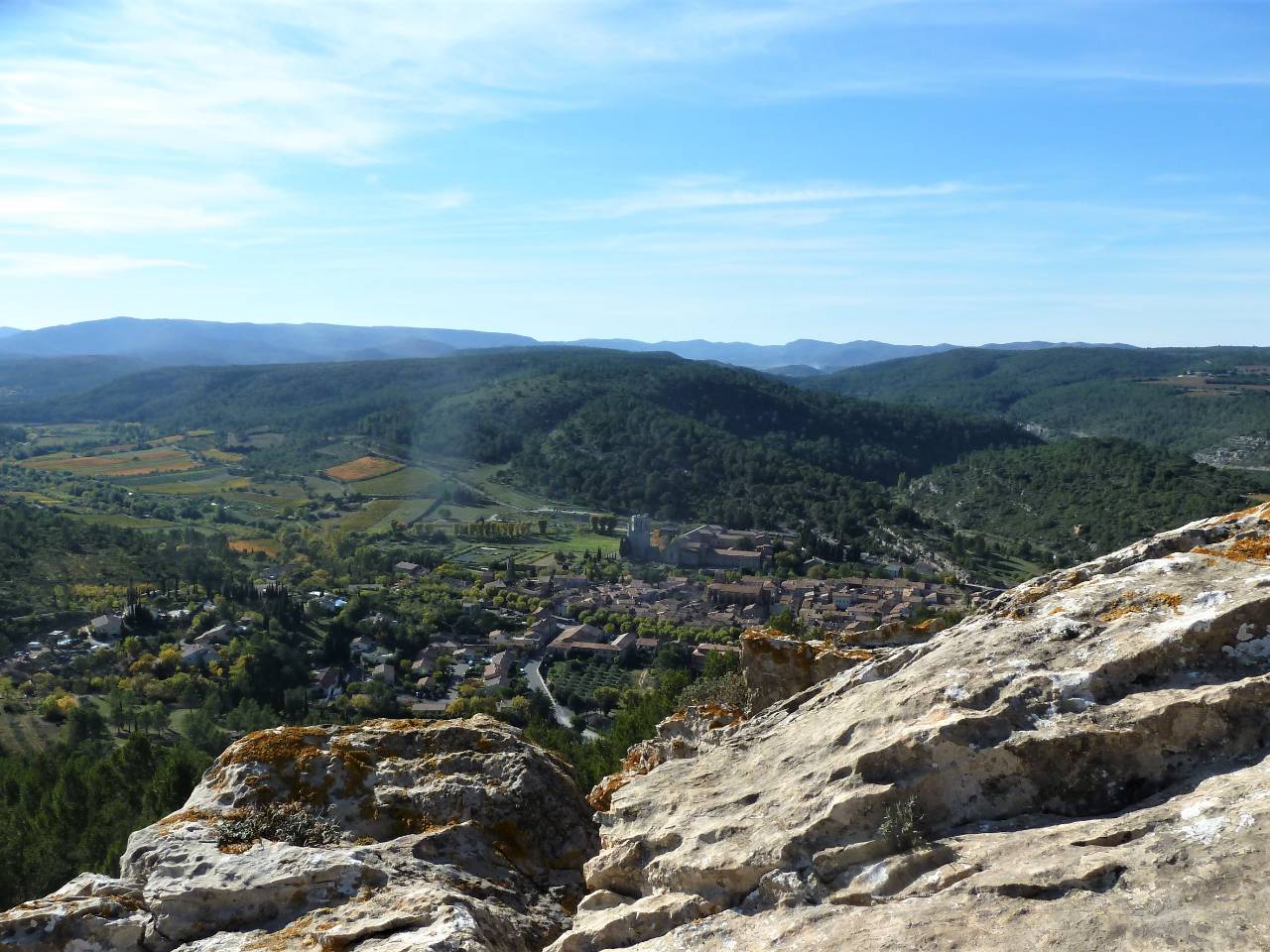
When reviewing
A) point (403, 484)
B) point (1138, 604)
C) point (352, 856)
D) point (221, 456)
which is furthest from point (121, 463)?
point (1138, 604)

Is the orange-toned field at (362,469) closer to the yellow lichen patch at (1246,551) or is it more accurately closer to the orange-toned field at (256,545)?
the orange-toned field at (256,545)

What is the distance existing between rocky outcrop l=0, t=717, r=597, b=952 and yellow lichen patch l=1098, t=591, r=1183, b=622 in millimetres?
5356

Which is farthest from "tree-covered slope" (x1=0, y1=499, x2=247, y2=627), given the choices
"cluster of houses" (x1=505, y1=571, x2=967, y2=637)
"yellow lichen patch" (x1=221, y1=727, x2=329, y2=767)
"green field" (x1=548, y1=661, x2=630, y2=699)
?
"yellow lichen patch" (x1=221, y1=727, x2=329, y2=767)

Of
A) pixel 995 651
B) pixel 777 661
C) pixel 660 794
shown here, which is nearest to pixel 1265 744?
pixel 995 651

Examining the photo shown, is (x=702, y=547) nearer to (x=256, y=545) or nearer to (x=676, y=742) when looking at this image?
(x=256, y=545)

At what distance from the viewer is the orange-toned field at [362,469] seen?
120312mm

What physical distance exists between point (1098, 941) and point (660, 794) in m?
4.29

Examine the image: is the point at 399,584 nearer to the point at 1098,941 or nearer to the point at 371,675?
the point at 371,675

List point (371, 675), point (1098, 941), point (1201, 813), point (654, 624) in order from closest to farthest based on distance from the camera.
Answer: point (1098, 941)
point (1201, 813)
point (371, 675)
point (654, 624)

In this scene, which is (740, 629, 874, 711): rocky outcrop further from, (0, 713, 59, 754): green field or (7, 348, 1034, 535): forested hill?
(7, 348, 1034, 535): forested hill

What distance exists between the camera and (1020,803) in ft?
21.3

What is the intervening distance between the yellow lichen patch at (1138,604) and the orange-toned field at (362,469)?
385 feet

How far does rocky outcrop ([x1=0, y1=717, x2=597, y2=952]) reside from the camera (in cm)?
733

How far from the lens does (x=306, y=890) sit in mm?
7758
